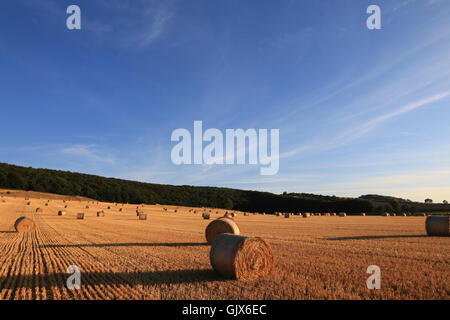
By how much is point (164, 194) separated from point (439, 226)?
9285 cm

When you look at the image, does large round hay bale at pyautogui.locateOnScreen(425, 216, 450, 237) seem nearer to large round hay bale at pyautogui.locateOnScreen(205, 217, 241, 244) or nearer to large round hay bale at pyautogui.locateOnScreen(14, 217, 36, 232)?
large round hay bale at pyautogui.locateOnScreen(205, 217, 241, 244)

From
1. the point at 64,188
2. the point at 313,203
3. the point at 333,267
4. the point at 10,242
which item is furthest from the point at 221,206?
the point at 333,267

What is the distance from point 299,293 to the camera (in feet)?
25.0

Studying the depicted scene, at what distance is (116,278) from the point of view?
30.3ft

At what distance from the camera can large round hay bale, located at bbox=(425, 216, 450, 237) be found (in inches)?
785

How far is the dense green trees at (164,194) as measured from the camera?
87.0 meters

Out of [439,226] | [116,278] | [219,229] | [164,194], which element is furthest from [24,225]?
[164,194]

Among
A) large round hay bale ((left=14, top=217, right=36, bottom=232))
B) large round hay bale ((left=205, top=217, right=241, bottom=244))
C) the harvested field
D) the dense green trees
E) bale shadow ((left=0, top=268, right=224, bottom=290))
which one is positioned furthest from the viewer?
the dense green trees

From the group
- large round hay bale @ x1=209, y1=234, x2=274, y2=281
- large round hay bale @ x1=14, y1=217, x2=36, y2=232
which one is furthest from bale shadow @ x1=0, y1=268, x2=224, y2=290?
large round hay bale @ x1=14, y1=217, x2=36, y2=232

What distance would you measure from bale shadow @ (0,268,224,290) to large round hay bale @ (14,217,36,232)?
14706 mm

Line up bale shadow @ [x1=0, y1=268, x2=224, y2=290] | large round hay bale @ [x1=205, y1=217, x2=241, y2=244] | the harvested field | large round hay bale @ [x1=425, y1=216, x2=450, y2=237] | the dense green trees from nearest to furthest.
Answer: the harvested field → bale shadow @ [x1=0, y1=268, x2=224, y2=290] → large round hay bale @ [x1=205, y1=217, x2=241, y2=244] → large round hay bale @ [x1=425, y1=216, x2=450, y2=237] → the dense green trees

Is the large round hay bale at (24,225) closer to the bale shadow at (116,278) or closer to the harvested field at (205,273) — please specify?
the harvested field at (205,273)

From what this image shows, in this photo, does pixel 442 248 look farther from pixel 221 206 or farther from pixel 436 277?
pixel 221 206
